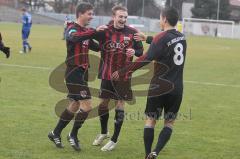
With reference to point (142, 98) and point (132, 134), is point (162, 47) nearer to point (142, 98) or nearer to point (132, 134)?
point (132, 134)

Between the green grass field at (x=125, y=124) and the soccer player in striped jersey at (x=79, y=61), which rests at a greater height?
the soccer player in striped jersey at (x=79, y=61)

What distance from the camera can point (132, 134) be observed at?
8820 millimetres

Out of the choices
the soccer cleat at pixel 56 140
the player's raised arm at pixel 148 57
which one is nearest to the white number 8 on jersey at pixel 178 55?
the player's raised arm at pixel 148 57

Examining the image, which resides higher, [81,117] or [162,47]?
[162,47]

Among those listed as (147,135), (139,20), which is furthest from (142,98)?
(139,20)

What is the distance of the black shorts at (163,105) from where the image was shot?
680cm

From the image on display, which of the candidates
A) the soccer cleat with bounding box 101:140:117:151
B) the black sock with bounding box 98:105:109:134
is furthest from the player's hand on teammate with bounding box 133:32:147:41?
the soccer cleat with bounding box 101:140:117:151

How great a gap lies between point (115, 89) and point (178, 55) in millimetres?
1387

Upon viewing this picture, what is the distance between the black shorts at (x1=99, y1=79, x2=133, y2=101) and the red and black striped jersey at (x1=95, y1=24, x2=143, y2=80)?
0.34ft

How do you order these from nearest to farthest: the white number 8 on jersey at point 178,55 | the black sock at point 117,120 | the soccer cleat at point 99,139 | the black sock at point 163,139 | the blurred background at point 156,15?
the white number 8 on jersey at point 178,55, the black sock at point 163,139, the black sock at point 117,120, the soccer cleat at point 99,139, the blurred background at point 156,15

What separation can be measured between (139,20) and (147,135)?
6303 centimetres

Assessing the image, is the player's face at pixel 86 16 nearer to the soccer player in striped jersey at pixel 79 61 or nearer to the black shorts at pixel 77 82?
the soccer player in striped jersey at pixel 79 61

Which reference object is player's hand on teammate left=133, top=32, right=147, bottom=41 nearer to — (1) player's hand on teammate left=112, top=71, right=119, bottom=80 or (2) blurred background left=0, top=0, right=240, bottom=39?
(1) player's hand on teammate left=112, top=71, right=119, bottom=80

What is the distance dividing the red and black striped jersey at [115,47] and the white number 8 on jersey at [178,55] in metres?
1.00
